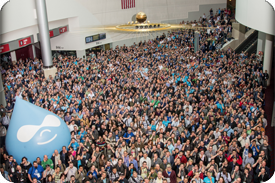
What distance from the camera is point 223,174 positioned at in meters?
7.23

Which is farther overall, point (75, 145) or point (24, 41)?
point (24, 41)

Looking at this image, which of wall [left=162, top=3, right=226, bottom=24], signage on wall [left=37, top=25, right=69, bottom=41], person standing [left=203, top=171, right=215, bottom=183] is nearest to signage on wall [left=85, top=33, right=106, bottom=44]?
signage on wall [left=37, top=25, right=69, bottom=41]

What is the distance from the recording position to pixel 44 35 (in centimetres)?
1712

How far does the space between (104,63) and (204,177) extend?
1229 cm

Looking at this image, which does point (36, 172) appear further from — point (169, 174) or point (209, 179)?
point (209, 179)

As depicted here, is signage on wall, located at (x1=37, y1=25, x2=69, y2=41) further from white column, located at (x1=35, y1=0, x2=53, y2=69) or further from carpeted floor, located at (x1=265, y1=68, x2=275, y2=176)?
carpeted floor, located at (x1=265, y1=68, x2=275, y2=176)

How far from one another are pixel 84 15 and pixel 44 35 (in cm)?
647

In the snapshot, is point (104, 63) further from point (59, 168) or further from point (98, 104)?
point (59, 168)

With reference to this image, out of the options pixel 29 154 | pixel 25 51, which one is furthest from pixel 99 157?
pixel 25 51

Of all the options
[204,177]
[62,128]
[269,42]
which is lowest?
[204,177]

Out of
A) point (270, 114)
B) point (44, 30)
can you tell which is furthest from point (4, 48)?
point (270, 114)

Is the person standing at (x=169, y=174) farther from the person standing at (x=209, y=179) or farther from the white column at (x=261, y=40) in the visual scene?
the white column at (x=261, y=40)

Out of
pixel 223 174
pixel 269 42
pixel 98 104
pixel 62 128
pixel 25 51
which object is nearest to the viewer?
pixel 223 174

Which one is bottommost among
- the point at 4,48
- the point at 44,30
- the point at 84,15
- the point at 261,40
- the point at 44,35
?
the point at 261,40
